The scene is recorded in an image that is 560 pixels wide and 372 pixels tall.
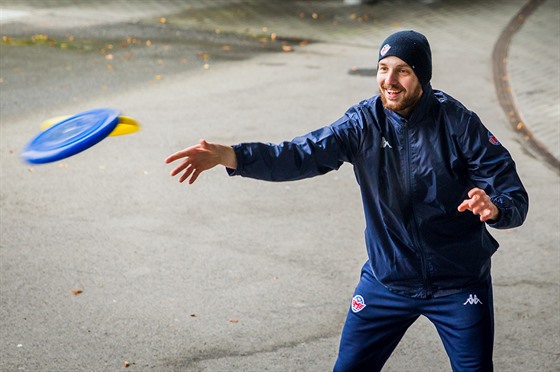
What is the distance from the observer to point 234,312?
662 centimetres

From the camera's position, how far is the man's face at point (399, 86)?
13.4 ft

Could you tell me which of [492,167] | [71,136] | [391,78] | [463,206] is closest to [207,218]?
[71,136]

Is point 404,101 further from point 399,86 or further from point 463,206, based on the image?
point 463,206

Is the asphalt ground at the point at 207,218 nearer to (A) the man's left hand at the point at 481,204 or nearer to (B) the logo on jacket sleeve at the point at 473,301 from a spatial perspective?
(B) the logo on jacket sleeve at the point at 473,301

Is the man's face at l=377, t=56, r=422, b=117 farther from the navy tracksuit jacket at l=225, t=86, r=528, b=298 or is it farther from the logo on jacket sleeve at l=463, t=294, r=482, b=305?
the logo on jacket sleeve at l=463, t=294, r=482, b=305

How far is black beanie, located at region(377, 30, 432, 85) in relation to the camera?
161 inches

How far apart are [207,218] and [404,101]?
4531 millimetres

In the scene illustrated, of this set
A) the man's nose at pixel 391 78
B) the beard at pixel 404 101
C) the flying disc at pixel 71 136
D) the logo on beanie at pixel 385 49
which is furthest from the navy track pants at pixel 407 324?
the flying disc at pixel 71 136

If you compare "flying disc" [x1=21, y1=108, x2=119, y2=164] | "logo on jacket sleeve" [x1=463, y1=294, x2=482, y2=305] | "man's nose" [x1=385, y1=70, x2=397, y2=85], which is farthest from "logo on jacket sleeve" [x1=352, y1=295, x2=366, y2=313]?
"flying disc" [x1=21, y1=108, x2=119, y2=164]

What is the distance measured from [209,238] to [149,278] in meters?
0.94

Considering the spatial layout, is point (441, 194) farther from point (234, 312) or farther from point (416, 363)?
point (234, 312)

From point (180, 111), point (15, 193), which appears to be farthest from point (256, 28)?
point (15, 193)

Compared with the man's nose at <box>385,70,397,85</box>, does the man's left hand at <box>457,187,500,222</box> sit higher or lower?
lower

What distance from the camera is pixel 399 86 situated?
4.11 m
